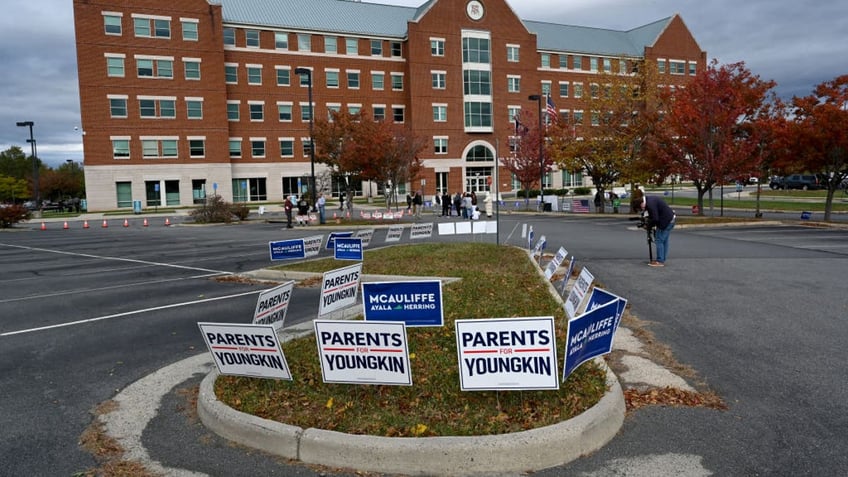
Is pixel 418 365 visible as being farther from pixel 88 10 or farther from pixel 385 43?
pixel 385 43

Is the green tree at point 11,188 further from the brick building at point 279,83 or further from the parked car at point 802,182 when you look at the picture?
the parked car at point 802,182

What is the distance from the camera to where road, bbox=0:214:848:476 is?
494 cm

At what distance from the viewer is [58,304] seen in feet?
39.2

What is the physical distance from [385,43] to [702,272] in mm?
57213

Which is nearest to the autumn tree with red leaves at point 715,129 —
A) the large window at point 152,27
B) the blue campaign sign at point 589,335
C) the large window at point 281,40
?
the blue campaign sign at point 589,335

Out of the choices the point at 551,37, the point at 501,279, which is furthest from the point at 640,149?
the point at 551,37

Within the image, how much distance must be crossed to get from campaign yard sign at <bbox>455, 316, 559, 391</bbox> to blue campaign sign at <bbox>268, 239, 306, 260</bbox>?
8.51 m

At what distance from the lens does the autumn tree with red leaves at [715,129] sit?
28.8 metres

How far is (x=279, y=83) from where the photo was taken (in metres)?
62.1

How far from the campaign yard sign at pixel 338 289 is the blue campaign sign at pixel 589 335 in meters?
3.44

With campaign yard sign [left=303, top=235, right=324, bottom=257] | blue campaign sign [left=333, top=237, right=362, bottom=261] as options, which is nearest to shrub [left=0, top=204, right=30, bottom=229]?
campaign yard sign [left=303, top=235, right=324, bottom=257]

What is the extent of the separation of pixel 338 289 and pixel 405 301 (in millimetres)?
1620

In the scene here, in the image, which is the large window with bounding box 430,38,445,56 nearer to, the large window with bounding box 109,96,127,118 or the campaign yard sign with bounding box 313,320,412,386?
the large window with bounding box 109,96,127,118

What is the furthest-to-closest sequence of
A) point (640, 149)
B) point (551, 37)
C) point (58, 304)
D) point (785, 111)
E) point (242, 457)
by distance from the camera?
point (551, 37)
point (640, 149)
point (785, 111)
point (58, 304)
point (242, 457)
